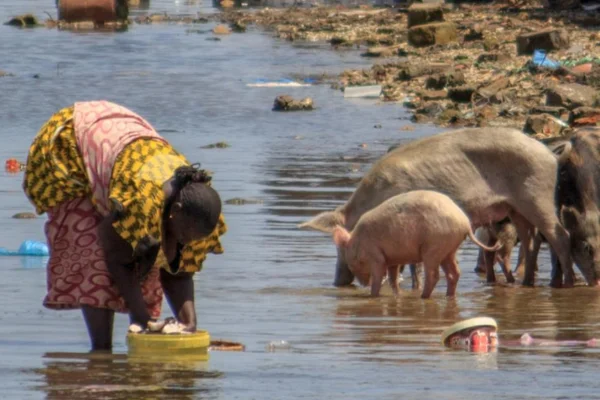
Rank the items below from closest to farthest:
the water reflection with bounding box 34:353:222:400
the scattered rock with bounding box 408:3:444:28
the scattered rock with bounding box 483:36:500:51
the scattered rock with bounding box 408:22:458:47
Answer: the water reflection with bounding box 34:353:222:400 < the scattered rock with bounding box 483:36:500:51 < the scattered rock with bounding box 408:22:458:47 < the scattered rock with bounding box 408:3:444:28

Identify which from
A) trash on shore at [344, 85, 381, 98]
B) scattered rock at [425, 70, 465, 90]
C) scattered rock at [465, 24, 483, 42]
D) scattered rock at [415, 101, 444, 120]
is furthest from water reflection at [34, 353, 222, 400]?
scattered rock at [465, 24, 483, 42]

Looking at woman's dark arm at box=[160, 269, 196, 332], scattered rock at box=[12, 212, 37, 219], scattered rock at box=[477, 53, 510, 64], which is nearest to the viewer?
woman's dark arm at box=[160, 269, 196, 332]

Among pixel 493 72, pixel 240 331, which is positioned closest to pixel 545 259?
pixel 240 331

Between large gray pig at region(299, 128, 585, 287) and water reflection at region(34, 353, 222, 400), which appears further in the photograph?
large gray pig at region(299, 128, 585, 287)

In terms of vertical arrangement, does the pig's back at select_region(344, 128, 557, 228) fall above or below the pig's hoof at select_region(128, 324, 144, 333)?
below

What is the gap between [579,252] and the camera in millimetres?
11070

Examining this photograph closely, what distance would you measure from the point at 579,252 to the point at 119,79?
1933 centimetres

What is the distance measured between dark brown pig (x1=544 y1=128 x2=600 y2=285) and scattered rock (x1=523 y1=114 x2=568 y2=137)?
6.76m

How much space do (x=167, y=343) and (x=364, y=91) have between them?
19.4m

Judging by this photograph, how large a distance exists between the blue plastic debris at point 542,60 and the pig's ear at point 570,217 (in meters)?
13.0

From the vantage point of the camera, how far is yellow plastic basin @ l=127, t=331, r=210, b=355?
6.57 metres

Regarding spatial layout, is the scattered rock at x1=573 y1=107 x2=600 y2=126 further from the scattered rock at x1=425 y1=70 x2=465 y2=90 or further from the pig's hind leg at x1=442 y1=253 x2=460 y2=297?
the pig's hind leg at x1=442 y1=253 x2=460 y2=297

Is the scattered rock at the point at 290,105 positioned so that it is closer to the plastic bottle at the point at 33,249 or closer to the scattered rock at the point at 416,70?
the scattered rock at the point at 416,70

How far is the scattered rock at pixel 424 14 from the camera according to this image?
3525cm
